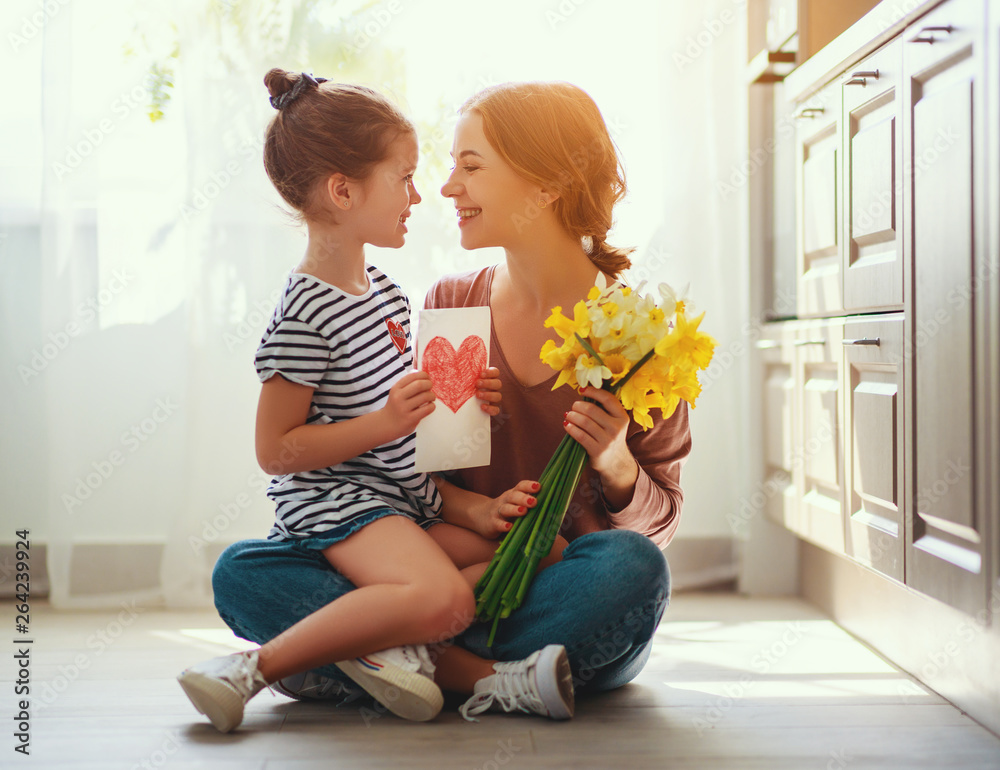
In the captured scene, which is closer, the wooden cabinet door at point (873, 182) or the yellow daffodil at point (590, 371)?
the yellow daffodil at point (590, 371)

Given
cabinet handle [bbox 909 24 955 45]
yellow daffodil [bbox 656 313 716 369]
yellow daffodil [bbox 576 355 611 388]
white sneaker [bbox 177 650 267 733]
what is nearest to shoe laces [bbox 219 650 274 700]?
white sneaker [bbox 177 650 267 733]

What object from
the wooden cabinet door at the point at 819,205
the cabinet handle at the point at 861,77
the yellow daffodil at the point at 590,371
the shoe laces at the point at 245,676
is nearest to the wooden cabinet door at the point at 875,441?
the wooden cabinet door at the point at 819,205

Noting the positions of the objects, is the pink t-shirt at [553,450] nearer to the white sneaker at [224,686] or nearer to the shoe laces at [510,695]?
the shoe laces at [510,695]

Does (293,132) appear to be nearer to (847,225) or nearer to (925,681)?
(847,225)

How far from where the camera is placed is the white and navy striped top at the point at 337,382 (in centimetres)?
130

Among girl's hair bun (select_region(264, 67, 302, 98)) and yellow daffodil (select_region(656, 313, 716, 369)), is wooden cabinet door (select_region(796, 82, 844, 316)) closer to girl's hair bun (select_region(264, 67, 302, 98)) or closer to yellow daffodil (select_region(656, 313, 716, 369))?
yellow daffodil (select_region(656, 313, 716, 369))

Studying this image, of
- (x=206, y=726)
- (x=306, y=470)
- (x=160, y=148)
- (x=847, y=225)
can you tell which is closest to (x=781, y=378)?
(x=847, y=225)

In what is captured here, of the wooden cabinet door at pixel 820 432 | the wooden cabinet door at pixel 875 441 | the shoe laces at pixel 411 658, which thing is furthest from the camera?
the wooden cabinet door at pixel 820 432

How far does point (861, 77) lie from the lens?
1567 millimetres

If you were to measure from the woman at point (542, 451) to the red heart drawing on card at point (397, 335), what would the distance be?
0.56ft

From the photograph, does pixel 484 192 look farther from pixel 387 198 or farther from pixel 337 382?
pixel 337 382

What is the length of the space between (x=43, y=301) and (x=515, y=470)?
1.30 m

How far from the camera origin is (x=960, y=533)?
1.26m

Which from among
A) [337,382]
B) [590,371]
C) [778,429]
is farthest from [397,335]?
[778,429]
